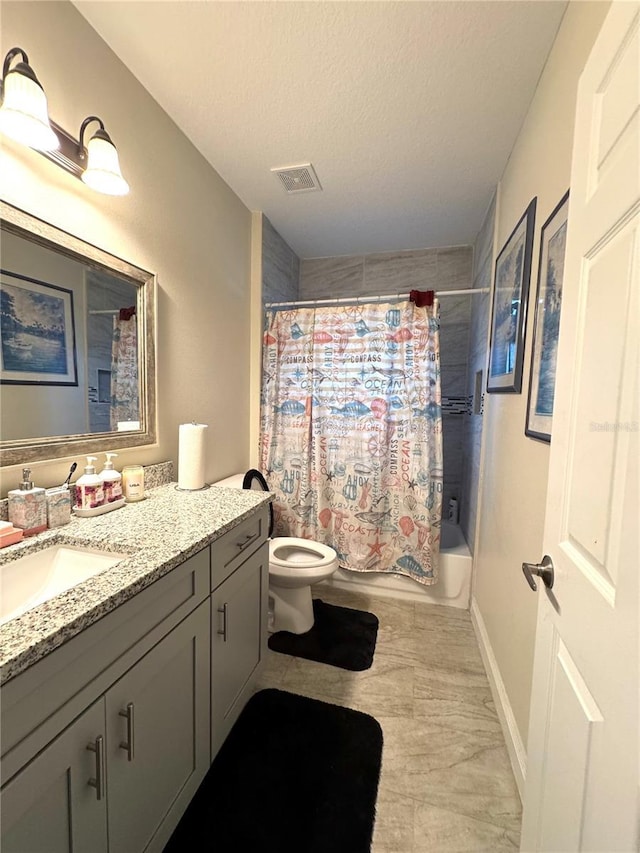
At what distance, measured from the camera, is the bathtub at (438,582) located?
87.4 inches

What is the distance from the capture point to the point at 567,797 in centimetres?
63

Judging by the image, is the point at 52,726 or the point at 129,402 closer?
the point at 52,726

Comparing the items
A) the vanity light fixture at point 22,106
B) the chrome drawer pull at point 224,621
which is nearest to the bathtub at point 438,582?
the chrome drawer pull at point 224,621

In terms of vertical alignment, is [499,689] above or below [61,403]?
below

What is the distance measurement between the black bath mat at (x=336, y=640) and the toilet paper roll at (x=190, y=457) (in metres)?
1.01

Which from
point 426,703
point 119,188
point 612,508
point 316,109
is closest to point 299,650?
point 426,703

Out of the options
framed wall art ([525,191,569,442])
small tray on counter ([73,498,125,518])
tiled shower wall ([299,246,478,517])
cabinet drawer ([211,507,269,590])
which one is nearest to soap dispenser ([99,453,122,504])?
small tray on counter ([73,498,125,518])

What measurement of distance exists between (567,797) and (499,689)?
3.28 ft

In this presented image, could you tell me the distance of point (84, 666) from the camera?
68 cm

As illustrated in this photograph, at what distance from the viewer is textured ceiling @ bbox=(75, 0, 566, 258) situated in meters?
1.16

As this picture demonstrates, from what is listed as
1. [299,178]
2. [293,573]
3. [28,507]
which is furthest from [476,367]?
[28,507]

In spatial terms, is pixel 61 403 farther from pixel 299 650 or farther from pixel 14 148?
pixel 299 650

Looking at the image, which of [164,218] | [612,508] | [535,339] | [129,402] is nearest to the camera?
[612,508]

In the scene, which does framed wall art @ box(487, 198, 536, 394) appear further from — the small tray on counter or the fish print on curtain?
the small tray on counter
